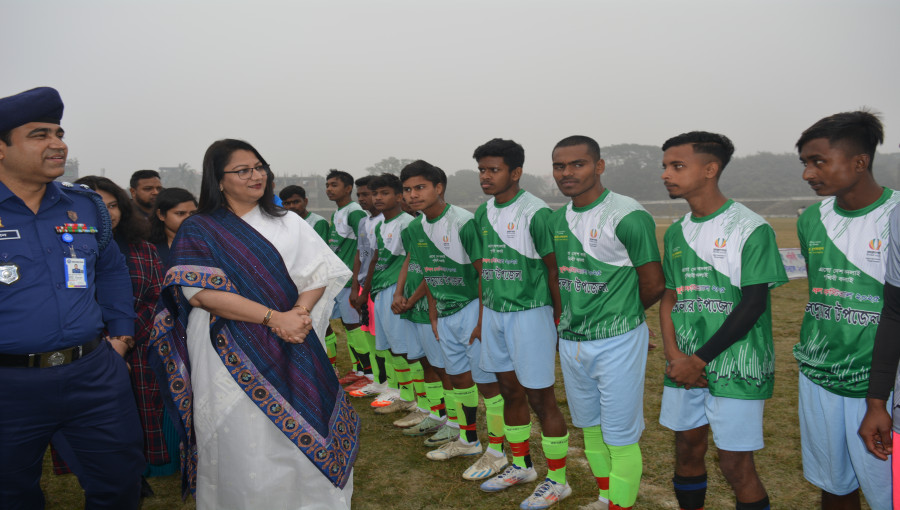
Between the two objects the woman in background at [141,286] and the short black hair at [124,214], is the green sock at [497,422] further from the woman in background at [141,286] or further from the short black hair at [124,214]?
the short black hair at [124,214]

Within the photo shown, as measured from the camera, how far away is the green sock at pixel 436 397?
5.32 meters

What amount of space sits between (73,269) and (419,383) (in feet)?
11.8

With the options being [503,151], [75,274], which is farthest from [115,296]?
[503,151]

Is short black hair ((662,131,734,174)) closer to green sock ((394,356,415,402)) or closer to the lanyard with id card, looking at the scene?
the lanyard with id card

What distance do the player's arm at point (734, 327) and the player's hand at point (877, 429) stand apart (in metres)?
0.56

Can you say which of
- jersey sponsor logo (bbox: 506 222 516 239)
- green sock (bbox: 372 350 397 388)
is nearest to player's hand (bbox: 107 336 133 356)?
jersey sponsor logo (bbox: 506 222 516 239)

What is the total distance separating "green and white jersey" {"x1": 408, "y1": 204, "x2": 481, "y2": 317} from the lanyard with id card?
8.45 ft

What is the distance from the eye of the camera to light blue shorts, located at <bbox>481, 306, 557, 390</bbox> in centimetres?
375

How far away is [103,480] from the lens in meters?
2.84

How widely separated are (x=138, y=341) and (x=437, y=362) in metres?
2.44

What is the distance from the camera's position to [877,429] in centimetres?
224

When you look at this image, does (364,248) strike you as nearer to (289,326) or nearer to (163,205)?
(163,205)

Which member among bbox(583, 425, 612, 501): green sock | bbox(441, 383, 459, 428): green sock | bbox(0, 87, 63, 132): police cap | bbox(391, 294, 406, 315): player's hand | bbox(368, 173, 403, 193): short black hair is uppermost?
bbox(0, 87, 63, 132): police cap

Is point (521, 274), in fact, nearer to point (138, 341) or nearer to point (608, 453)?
point (608, 453)
